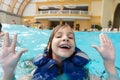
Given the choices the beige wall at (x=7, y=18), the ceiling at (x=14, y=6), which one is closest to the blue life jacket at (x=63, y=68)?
the beige wall at (x=7, y=18)

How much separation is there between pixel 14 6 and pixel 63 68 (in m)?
28.8

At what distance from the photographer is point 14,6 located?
29.6m

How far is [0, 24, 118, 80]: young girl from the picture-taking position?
1527 mm

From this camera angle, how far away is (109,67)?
1.61m

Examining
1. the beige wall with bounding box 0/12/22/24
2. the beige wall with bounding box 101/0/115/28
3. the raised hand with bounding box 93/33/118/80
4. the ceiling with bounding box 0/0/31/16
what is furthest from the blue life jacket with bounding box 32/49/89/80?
the ceiling with bounding box 0/0/31/16

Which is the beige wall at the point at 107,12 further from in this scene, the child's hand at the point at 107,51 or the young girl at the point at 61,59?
the child's hand at the point at 107,51

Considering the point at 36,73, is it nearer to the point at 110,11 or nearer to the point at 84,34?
the point at 84,34

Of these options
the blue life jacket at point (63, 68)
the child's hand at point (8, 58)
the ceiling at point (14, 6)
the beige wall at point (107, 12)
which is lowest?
the blue life jacket at point (63, 68)

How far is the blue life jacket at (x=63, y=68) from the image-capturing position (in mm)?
1756

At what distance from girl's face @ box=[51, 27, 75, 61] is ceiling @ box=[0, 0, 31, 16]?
2719 cm

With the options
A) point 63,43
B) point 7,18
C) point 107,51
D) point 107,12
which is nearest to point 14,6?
point 7,18

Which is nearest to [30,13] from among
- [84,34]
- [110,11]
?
[110,11]

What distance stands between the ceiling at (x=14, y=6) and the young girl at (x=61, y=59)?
2712 centimetres

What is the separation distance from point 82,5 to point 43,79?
2458cm
